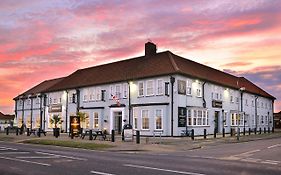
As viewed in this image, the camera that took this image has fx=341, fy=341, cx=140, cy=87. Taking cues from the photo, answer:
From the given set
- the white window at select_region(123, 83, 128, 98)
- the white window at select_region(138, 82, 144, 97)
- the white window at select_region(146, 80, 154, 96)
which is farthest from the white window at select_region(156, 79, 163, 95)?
the white window at select_region(123, 83, 128, 98)

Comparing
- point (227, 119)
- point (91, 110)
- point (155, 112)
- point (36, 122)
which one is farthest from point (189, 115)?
point (36, 122)

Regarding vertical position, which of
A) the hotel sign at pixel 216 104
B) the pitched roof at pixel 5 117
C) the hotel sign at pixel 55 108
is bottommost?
the pitched roof at pixel 5 117

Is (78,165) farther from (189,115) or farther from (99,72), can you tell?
(99,72)

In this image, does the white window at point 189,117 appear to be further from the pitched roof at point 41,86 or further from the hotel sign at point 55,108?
the pitched roof at point 41,86

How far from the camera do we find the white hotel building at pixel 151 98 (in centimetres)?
3600

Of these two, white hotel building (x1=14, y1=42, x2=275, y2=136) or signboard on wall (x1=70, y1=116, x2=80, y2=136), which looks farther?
white hotel building (x1=14, y1=42, x2=275, y2=136)

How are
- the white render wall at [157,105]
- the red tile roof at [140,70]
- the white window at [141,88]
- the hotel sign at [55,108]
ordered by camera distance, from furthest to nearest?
the hotel sign at [55,108] < the white window at [141,88] < the red tile roof at [140,70] < the white render wall at [157,105]

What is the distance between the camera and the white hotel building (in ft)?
118

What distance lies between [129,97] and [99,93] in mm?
5957

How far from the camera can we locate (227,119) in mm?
46438

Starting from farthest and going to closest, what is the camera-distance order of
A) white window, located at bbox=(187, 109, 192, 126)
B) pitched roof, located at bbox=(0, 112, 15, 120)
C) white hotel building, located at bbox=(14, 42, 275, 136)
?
pitched roof, located at bbox=(0, 112, 15, 120) → white window, located at bbox=(187, 109, 192, 126) → white hotel building, located at bbox=(14, 42, 275, 136)

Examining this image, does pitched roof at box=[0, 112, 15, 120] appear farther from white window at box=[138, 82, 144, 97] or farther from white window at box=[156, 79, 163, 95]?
white window at box=[156, 79, 163, 95]

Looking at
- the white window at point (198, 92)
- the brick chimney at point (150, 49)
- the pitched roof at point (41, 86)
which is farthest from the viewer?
the pitched roof at point (41, 86)

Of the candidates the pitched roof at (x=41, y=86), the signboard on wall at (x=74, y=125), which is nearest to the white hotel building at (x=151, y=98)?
the signboard on wall at (x=74, y=125)
